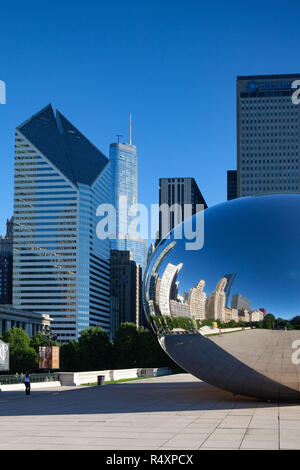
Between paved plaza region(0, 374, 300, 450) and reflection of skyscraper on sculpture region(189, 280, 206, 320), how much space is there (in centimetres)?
258

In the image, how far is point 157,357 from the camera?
245 feet

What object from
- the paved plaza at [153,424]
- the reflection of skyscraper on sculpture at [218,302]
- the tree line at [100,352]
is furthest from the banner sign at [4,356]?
the reflection of skyscraper on sculpture at [218,302]

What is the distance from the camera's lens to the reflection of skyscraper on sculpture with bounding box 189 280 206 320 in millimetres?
16372

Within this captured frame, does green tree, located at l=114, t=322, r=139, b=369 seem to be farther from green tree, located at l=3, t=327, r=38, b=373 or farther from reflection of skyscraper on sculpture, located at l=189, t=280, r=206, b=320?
reflection of skyscraper on sculpture, located at l=189, t=280, r=206, b=320

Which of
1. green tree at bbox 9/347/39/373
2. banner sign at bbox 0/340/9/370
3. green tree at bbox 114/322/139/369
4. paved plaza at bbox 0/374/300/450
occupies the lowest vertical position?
green tree at bbox 9/347/39/373

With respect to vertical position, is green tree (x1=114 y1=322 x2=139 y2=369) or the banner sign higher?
the banner sign

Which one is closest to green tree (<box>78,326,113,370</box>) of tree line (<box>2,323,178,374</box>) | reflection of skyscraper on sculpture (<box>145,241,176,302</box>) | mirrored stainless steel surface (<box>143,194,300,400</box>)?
tree line (<box>2,323,178,374</box>)

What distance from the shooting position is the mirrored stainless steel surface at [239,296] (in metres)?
15.5

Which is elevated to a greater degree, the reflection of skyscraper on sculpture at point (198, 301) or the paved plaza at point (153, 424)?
the reflection of skyscraper on sculpture at point (198, 301)

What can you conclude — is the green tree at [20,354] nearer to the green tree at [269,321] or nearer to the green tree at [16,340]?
the green tree at [16,340]

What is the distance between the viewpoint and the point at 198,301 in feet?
54.2

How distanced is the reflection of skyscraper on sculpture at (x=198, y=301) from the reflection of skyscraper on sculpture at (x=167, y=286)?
701 mm

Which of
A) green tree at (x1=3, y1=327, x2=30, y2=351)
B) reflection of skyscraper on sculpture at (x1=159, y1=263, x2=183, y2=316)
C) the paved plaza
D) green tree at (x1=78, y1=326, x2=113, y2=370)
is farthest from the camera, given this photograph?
green tree at (x1=3, y1=327, x2=30, y2=351)
